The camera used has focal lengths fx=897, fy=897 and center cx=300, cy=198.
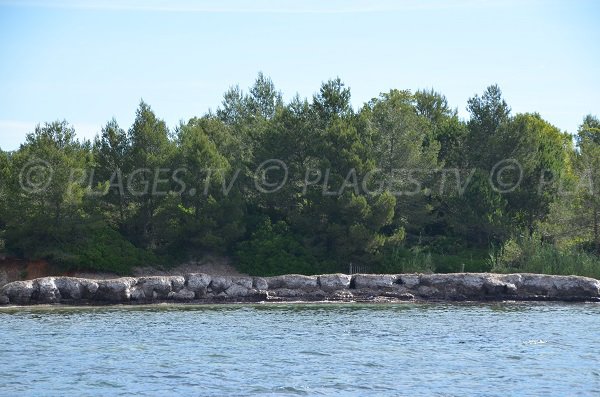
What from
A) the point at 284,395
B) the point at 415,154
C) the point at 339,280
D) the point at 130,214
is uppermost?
the point at 415,154

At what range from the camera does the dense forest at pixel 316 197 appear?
47.2 metres

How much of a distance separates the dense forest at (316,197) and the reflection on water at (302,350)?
7092 millimetres

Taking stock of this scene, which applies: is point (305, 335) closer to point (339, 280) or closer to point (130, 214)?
point (339, 280)

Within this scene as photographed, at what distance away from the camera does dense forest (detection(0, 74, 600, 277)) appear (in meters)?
47.2

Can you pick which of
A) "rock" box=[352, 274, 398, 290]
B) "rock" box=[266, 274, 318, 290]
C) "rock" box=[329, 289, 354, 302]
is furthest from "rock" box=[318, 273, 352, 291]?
"rock" box=[352, 274, 398, 290]

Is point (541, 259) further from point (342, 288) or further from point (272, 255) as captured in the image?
point (272, 255)

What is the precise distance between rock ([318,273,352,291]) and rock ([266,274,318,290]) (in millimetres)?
341

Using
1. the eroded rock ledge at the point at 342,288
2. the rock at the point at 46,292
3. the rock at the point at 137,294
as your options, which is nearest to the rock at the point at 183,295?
the eroded rock ledge at the point at 342,288

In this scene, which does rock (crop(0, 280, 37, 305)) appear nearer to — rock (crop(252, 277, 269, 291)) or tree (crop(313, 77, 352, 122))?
rock (crop(252, 277, 269, 291))

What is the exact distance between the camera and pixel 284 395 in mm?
21406

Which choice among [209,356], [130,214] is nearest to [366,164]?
[130,214]

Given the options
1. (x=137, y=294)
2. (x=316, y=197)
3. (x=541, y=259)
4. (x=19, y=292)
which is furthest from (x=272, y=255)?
(x=541, y=259)

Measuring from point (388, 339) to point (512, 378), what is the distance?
7565mm

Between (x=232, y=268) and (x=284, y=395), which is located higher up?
(x=232, y=268)
